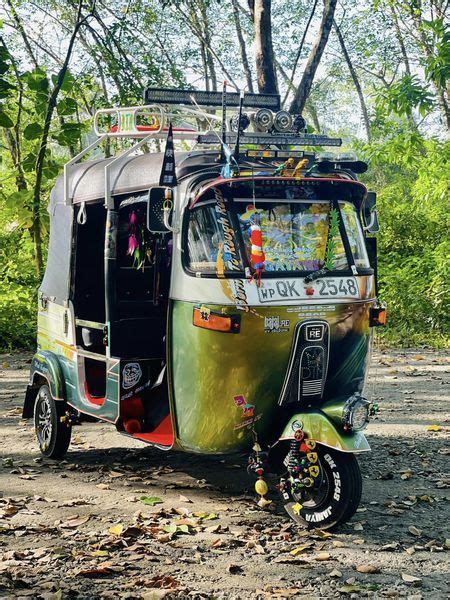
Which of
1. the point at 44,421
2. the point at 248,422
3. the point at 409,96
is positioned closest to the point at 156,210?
the point at 248,422

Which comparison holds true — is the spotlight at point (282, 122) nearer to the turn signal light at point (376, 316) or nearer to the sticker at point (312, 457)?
the turn signal light at point (376, 316)

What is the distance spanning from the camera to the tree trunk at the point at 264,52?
13.9 metres

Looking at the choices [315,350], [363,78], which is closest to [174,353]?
[315,350]

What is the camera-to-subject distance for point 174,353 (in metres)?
6.12

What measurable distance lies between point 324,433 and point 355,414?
0.77ft

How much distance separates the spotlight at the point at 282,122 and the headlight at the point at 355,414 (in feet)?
7.62

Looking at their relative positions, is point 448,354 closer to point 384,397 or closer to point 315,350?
point 384,397

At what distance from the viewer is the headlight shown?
5.48m

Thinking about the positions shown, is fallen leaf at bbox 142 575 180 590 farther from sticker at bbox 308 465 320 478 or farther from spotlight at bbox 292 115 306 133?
spotlight at bbox 292 115 306 133

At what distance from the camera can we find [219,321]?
5.68m

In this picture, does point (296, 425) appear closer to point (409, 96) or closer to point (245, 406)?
point (245, 406)

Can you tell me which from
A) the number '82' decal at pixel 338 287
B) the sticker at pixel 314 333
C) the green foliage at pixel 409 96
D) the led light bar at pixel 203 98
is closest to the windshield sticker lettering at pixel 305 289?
the number '82' decal at pixel 338 287

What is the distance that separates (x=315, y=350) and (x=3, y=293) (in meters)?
10.4

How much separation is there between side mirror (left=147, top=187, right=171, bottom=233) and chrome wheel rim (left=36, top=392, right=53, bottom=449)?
2.55 meters
